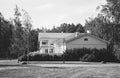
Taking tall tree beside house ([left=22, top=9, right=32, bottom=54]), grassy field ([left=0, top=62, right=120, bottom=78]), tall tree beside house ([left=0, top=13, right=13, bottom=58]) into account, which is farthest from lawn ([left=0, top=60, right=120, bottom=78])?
tall tree beside house ([left=0, top=13, right=13, bottom=58])

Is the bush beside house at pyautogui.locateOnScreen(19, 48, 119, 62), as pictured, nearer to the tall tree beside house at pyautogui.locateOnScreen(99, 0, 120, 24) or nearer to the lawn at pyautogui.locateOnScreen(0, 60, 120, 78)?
the tall tree beside house at pyautogui.locateOnScreen(99, 0, 120, 24)

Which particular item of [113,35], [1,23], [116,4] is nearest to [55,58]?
[113,35]

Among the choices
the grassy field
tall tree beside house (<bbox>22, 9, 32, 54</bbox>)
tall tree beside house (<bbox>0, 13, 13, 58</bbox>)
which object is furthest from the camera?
tall tree beside house (<bbox>0, 13, 13, 58</bbox>)

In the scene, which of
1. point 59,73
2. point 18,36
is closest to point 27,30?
point 18,36

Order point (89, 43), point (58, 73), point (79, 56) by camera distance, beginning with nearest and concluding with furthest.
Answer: point (58, 73)
point (79, 56)
point (89, 43)

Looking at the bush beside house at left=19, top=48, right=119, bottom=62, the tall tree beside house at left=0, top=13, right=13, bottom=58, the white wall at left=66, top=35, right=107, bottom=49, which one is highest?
the tall tree beside house at left=0, top=13, right=13, bottom=58

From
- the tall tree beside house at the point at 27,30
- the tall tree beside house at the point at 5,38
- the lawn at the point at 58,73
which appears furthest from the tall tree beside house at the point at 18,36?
the tall tree beside house at the point at 5,38

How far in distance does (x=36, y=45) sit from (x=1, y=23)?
552 inches

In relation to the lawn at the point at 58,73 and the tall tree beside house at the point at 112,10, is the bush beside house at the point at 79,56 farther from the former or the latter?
the lawn at the point at 58,73

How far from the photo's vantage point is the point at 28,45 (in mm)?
47438

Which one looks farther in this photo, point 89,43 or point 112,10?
point 89,43

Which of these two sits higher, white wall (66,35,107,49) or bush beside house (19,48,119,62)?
white wall (66,35,107,49)

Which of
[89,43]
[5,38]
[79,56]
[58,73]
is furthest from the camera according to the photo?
[5,38]

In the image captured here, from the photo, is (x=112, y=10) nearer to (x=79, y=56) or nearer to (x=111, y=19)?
(x=111, y=19)
